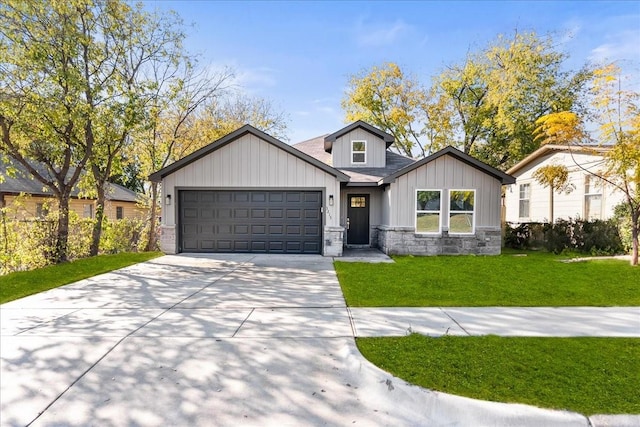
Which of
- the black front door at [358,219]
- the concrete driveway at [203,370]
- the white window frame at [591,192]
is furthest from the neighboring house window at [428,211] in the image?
the concrete driveway at [203,370]

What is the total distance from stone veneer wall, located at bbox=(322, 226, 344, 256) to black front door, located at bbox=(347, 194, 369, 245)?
8.84 ft

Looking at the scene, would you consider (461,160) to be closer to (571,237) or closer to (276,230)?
(571,237)

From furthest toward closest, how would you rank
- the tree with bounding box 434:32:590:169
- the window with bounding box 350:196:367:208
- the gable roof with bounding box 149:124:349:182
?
the tree with bounding box 434:32:590:169 → the window with bounding box 350:196:367:208 → the gable roof with bounding box 149:124:349:182

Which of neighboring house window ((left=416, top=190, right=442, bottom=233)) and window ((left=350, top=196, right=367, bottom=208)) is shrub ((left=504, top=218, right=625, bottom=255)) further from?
window ((left=350, top=196, right=367, bottom=208))

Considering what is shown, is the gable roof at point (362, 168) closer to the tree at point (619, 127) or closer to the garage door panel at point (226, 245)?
the garage door panel at point (226, 245)

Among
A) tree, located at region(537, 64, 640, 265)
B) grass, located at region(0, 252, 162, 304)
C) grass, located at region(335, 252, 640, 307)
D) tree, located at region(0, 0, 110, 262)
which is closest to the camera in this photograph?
grass, located at region(335, 252, 640, 307)

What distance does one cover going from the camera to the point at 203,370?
3576mm

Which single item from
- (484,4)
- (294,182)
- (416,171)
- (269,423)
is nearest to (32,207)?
(294,182)

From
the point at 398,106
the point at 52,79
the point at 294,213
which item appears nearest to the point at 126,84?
the point at 52,79

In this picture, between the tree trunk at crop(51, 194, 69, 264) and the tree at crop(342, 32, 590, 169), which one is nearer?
the tree trunk at crop(51, 194, 69, 264)

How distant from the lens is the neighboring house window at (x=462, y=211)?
11938 mm

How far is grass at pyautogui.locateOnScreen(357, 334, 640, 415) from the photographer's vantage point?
2.92 metres

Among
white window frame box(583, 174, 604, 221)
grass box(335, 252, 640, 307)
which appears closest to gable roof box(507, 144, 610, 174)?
white window frame box(583, 174, 604, 221)

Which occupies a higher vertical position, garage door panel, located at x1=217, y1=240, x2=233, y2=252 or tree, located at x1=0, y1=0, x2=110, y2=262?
tree, located at x1=0, y1=0, x2=110, y2=262
